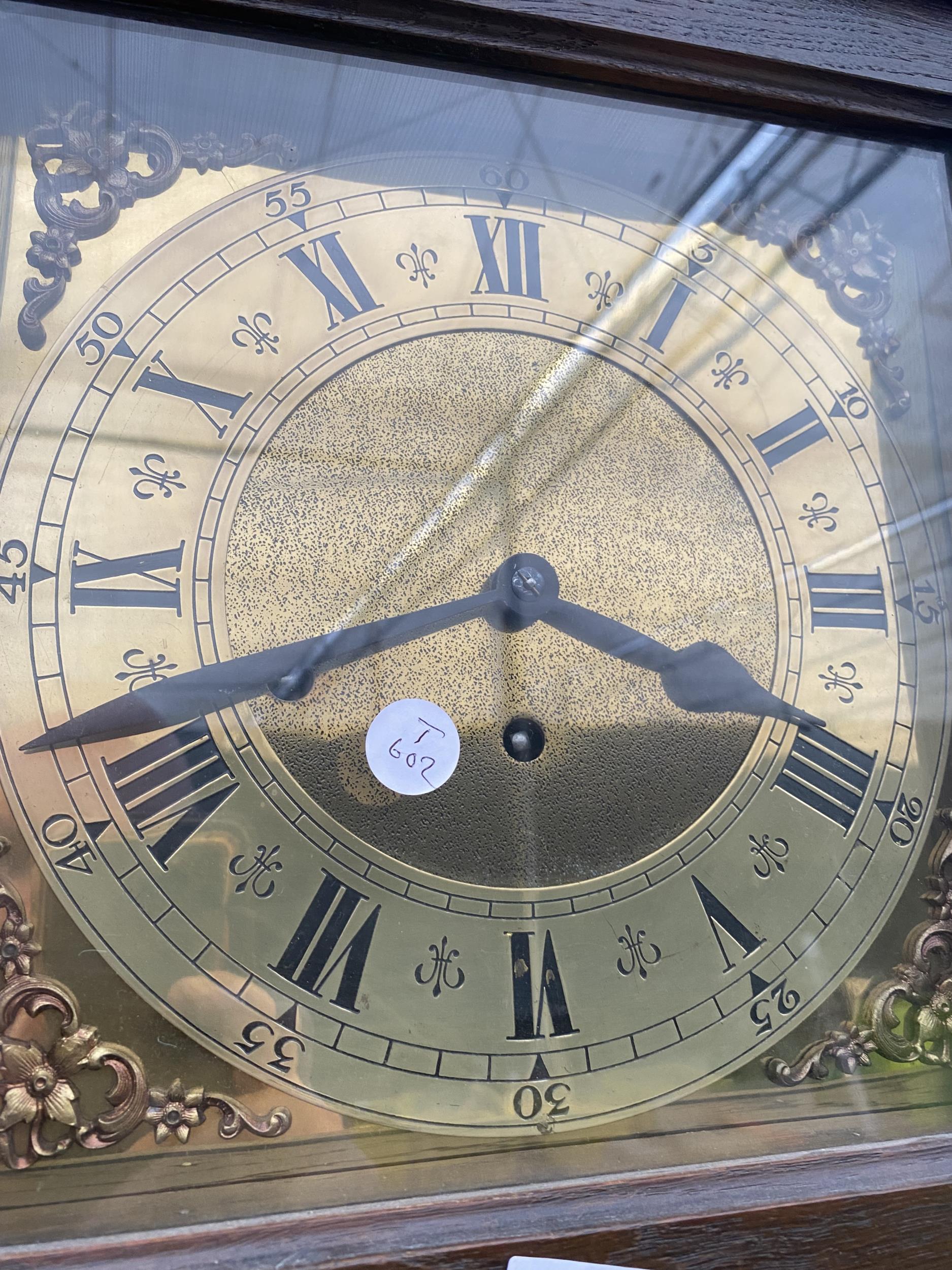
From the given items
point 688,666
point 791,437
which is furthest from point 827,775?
point 791,437

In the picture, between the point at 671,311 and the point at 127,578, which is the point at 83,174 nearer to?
the point at 127,578

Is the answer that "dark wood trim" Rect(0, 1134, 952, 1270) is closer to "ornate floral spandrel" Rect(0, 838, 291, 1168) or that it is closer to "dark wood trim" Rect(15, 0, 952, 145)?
"ornate floral spandrel" Rect(0, 838, 291, 1168)

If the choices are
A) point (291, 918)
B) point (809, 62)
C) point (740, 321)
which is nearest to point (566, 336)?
point (740, 321)

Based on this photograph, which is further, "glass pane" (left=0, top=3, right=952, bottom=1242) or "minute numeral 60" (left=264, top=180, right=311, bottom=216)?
"minute numeral 60" (left=264, top=180, right=311, bottom=216)

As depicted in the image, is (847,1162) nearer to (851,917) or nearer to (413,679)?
(851,917)

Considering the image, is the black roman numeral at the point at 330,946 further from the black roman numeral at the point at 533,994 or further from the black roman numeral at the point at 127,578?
the black roman numeral at the point at 127,578

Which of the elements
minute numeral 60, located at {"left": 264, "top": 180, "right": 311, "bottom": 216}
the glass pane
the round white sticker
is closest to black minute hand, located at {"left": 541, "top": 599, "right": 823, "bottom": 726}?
the glass pane
